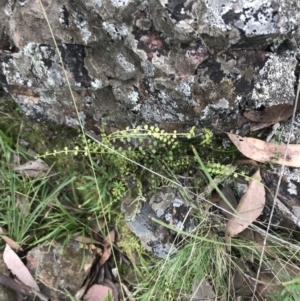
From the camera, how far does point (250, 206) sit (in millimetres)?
1890

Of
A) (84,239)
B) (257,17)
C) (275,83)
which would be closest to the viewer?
(257,17)

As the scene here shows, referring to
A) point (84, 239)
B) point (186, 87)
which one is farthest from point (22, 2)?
point (84, 239)

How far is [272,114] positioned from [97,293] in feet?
3.92

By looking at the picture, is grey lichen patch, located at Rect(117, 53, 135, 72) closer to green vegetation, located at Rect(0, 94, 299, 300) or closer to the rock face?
the rock face

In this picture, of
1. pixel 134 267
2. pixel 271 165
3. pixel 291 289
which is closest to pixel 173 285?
pixel 134 267

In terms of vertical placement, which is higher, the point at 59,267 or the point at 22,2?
the point at 22,2

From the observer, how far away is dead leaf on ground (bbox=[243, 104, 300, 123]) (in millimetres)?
1707

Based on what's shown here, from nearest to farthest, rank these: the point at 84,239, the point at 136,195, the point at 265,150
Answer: the point at 265,150 < the point at 136,195 < the point at 84,239

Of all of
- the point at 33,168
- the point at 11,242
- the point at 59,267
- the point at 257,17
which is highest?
the point at 257,17

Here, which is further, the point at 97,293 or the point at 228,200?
the point at 97,293

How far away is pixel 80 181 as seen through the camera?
2.18 m

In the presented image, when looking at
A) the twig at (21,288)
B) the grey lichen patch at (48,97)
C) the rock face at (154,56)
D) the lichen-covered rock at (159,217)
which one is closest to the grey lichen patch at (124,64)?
the rock face at (154,56)

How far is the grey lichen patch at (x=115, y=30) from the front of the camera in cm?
153

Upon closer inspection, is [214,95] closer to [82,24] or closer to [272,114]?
[272,114]
